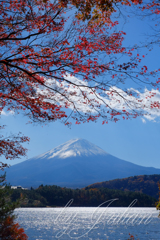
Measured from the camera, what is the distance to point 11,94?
10.2 meters

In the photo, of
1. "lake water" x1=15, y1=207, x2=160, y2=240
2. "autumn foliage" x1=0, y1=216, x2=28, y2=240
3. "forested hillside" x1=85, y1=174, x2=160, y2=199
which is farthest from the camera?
"forested hillside" x1=85, y1=174, x2=160, y2=199

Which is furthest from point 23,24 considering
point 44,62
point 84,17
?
point 84,17

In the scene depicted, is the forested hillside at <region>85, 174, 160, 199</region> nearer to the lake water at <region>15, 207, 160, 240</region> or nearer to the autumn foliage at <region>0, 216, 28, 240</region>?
the lake water at <region>15, 207, 160, 240</region>

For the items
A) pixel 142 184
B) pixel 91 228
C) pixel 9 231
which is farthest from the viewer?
pixel 142 184

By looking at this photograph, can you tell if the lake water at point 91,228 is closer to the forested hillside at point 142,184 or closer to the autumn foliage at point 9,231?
the autumn foliage at point 9,231

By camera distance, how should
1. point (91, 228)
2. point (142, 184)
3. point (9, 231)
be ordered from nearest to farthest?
1. point (9, 231)
2. point (91, 228)
3. point (142, 184)

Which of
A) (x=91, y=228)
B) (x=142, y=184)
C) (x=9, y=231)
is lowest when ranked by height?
(x=91, y=228)

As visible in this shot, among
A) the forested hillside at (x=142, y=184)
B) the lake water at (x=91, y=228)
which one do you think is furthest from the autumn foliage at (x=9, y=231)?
the forested hillside at (x=142, y=184)

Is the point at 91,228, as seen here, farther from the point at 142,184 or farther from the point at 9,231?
the point at 142,184

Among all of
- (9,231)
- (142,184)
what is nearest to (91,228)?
(9,231)

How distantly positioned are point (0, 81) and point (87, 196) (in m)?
137

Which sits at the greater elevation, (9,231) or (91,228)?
(9,231)

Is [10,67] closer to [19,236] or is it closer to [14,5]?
[14,5]

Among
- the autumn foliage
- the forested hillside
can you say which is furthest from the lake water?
the forested hillside
